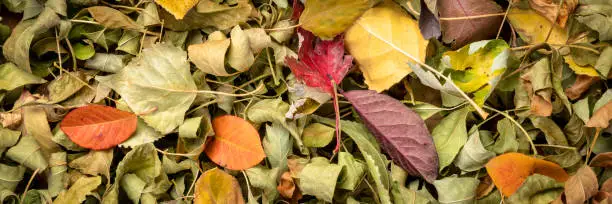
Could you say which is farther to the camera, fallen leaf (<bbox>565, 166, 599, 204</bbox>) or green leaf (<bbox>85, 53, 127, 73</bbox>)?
green leaf (<bbox>85, 53, 127, 73</bbox>)

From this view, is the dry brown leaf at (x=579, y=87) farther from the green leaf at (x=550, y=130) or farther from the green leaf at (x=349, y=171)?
the green leaf at (x=349, y=171)

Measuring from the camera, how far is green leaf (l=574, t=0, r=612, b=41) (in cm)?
67

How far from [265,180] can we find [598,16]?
445 mm

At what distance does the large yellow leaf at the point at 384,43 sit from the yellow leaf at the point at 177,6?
0.21m

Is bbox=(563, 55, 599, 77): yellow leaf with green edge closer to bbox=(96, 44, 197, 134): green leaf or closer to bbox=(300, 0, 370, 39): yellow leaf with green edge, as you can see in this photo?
bbox=(300, 0, 370, 39): yellow leaf with green edge

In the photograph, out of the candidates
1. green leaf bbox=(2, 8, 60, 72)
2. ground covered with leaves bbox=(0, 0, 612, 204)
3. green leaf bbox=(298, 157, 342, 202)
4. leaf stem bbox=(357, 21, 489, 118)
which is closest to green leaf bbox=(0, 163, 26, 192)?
ground covered with leaves bbox=(0, 0, 612, 204)

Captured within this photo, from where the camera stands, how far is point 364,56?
708mm

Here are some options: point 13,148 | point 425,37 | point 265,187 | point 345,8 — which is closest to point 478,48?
point 425,37

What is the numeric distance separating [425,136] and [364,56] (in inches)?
4.9

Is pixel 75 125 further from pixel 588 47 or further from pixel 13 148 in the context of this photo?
pixel 588 47

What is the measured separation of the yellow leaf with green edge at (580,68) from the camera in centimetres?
68

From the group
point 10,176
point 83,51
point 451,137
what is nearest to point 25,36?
point 83,51

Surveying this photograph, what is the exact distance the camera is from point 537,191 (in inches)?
26.1

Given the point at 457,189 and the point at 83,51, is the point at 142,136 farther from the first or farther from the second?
the point at 457,189
